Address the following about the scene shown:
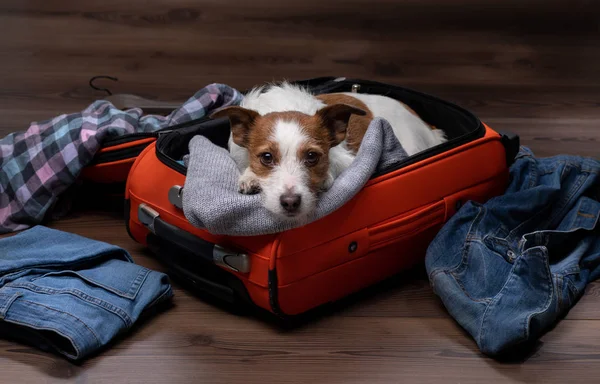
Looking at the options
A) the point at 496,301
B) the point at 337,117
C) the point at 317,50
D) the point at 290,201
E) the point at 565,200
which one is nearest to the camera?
the point at 290,201

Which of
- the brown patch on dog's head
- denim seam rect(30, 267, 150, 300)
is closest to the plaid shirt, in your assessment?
denim seam rect(30, 267, 150, 300)

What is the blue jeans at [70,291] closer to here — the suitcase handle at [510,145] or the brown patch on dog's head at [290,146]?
the brown patch on dog's head at [290,146]

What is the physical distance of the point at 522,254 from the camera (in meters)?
1.61

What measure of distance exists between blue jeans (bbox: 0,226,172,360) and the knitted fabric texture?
0.24m

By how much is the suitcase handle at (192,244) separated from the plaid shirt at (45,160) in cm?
36

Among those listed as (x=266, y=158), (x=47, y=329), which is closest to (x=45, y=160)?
(x=47, y=329)

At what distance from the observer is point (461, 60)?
3141 mm

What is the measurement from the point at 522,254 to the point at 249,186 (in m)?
0.65

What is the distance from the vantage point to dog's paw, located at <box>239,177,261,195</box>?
1594 mm

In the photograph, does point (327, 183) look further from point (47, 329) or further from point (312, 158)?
point (47, 329)

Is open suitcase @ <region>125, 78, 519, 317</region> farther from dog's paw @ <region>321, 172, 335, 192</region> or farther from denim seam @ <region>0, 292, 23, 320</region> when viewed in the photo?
denim seam @ <region>0, 292, 23, 320</region>

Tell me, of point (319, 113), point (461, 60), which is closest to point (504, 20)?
point (461, 60)

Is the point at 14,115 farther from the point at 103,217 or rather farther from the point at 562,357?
the point at 562,357

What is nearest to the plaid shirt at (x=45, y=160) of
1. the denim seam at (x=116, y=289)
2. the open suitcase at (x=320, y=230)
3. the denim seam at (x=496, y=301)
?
the open suitcase at (x=320, y=230)
